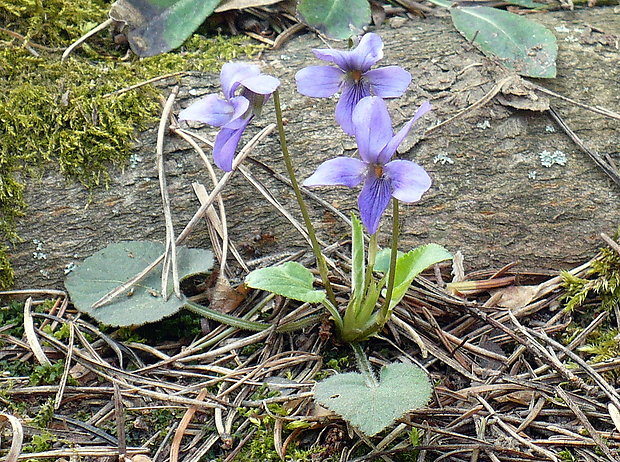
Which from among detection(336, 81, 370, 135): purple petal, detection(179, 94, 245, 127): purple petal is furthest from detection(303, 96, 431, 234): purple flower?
detection(179, 94, 245, 127): purple petal

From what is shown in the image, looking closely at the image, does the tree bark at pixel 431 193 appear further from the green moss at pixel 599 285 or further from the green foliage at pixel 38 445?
the green foliage at pixel 38 445

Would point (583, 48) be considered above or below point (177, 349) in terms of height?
above

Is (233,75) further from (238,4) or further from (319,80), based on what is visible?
(238,4)

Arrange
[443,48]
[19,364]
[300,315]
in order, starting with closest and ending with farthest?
[19,364] → [300,315] → [443,48]

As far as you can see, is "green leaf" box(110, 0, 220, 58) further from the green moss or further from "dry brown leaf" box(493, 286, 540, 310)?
the green moss

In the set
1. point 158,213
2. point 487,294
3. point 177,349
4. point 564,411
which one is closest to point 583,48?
point 487,294

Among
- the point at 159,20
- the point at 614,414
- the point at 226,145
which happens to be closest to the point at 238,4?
the point at 159,20

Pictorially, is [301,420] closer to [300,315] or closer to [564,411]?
[300,315]

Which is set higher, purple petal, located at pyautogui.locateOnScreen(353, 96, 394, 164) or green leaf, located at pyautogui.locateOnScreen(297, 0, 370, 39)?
purple petal, located at pyautogui.locateOnScreen(353, 96, 394, 164)
